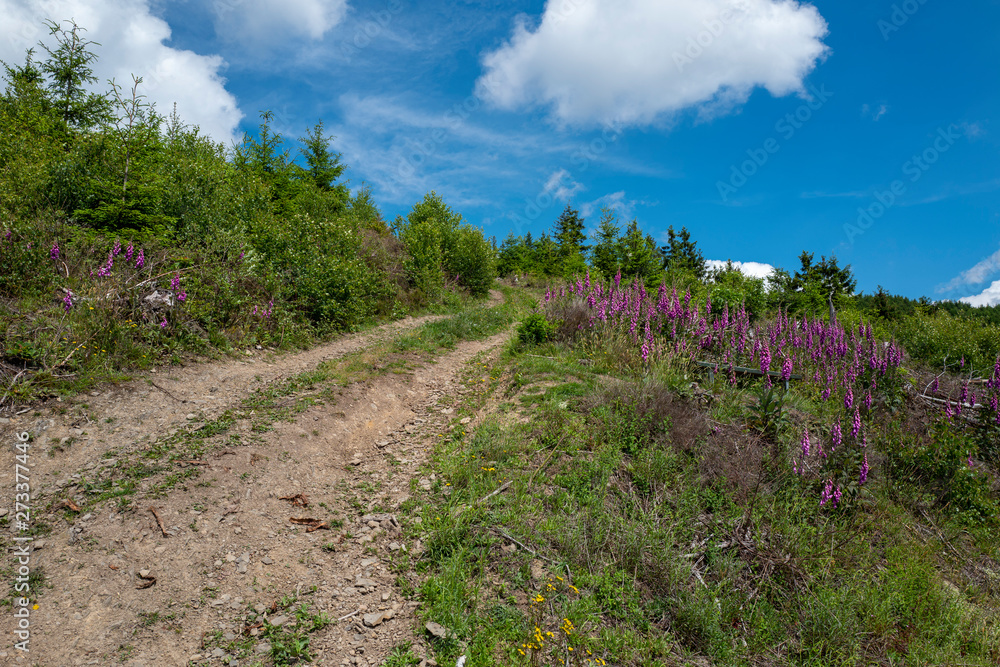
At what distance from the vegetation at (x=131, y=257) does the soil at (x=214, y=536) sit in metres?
1.06

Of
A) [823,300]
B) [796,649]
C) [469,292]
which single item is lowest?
[796,649]

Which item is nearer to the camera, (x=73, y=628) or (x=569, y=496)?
(x=73, y=628)

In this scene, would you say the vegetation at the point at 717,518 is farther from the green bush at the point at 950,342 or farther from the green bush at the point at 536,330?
the green bush at the point at 950,342

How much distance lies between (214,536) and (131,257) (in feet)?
24.9

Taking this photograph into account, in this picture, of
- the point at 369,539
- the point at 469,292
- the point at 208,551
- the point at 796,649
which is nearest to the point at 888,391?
the point at 796,649

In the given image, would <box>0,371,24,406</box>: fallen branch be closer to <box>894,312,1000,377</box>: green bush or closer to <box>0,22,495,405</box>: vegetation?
<box>0,22,495,405</box>: vegetation

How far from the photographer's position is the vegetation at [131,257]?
7.03 metres

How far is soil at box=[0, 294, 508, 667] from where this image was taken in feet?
10.8

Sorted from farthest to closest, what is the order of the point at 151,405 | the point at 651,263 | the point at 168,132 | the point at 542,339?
the point at 651,263 → the point at 168,132 → the point at 542,339 → the point at 151,405

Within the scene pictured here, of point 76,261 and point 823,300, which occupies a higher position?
point 823,300

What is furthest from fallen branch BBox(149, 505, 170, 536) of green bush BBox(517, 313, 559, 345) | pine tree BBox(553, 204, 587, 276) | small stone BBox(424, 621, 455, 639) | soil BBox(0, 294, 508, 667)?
pine tree BBox(553, 204, 587, 276)

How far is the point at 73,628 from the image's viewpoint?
10.6 ft

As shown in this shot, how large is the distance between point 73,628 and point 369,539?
2251 mm

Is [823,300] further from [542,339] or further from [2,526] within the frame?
[2,526]
